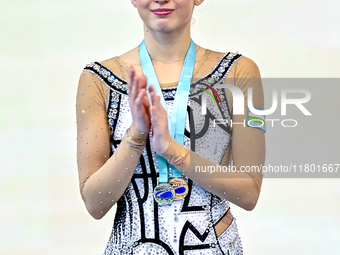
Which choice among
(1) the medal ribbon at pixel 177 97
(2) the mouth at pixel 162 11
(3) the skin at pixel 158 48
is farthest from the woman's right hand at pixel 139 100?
(2) the mouth at pixel 162 11

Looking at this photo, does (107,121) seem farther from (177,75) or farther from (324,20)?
(324,20)

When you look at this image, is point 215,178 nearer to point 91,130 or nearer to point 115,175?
point 115,175

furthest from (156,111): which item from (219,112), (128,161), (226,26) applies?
(226,26)

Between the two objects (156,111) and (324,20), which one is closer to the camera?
(156,111)

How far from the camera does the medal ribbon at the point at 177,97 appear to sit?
1657mm

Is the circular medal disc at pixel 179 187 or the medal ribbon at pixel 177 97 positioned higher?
the medal ribbon at pixel 177 97

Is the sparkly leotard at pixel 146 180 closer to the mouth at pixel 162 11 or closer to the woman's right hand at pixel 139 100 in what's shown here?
the woman's right hand at pixel 139 100

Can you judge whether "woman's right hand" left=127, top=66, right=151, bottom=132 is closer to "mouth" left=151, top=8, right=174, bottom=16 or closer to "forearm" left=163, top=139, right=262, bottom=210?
"forearm" left=163, top=139, right=262, bottom=210

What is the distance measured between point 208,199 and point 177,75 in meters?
0.37

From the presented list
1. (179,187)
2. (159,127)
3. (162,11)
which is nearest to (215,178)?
(179,187)

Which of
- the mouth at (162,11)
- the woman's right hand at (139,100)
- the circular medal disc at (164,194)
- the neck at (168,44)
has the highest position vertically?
the mouth at (162,11)

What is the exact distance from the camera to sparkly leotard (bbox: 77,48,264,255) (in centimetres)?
167

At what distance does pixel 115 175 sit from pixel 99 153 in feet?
0.36

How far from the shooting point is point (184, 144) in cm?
168
